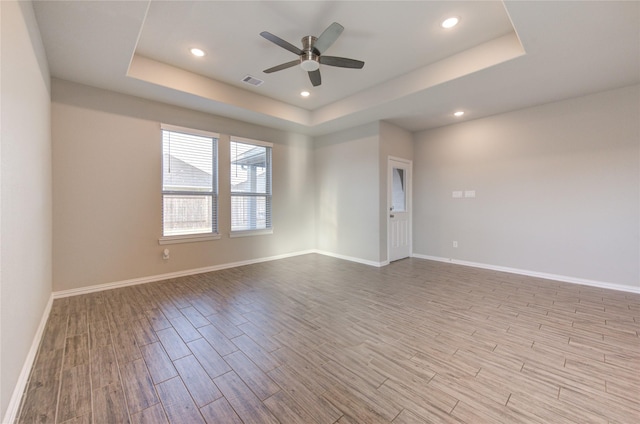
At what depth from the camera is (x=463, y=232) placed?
5.10m

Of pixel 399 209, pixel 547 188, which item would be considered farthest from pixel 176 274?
pixel 547 188

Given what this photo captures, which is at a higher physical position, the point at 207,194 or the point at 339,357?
the point at 207,194

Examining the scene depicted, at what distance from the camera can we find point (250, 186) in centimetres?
518

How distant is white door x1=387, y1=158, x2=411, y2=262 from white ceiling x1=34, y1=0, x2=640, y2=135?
1.36 m

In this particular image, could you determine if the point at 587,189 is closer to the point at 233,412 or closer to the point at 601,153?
the point at 601,153

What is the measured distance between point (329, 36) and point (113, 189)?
142 inches

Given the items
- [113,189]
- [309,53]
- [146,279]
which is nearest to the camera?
[309,53]

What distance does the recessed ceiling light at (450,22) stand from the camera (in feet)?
8.47

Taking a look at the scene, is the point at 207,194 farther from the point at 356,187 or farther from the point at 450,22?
the point at 450,22

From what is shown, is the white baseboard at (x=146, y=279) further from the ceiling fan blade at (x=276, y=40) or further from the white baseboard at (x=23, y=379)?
the ceiling fan blade at (x=276, y=40)

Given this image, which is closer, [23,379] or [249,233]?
[23,379]

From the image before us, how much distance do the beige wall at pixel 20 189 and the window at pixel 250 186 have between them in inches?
103

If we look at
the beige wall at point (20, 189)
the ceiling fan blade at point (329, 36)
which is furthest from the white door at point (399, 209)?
the beige wall at point (20, 189)

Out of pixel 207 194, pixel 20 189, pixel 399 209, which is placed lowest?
pixel 399 209
